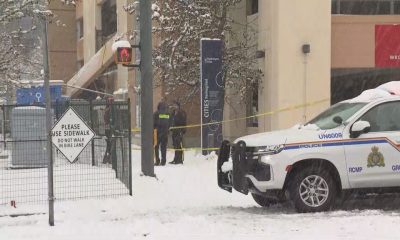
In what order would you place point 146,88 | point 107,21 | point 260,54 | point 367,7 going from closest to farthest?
point 146,88
point 260,54
point 367,7
point 107,21

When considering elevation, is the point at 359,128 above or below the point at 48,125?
below

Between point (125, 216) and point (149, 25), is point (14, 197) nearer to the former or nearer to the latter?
point (125, 216)

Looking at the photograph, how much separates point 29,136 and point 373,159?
8710 millimetres

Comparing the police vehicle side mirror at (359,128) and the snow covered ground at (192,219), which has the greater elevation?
the police vehicle side mirror at (359,128)

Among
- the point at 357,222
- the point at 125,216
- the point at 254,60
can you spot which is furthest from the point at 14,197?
the point at 254,60

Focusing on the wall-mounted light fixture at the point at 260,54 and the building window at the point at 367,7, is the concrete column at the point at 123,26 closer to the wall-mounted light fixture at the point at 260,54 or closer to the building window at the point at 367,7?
the wall-mounted light fixture at the point at 260,54

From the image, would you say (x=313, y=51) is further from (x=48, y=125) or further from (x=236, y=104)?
(x=48, y=125)

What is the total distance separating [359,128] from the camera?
8.80m

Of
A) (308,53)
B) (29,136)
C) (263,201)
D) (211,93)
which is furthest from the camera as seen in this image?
(308,53)

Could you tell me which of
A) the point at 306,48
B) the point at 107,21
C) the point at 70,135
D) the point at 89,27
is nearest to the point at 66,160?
the point at 70,135

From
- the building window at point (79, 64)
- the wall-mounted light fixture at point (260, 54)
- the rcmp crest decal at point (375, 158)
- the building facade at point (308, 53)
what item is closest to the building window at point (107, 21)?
the building window at point (79, 64)

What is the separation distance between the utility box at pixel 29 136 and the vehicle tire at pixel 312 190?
7201mm

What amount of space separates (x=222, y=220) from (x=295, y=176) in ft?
4.22

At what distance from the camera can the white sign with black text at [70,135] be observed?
27.2 ft
